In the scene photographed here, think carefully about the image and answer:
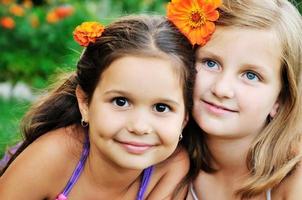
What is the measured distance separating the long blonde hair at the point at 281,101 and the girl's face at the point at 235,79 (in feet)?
0.17

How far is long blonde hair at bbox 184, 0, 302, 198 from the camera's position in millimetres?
3059

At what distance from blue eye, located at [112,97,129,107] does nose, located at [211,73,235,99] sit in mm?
404

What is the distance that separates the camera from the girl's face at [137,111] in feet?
9.30

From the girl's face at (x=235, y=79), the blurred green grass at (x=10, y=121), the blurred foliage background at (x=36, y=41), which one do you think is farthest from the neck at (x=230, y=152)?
the blurred foliage background at (x=36, y=41)

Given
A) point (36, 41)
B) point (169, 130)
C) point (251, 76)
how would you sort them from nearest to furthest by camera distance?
point (169, 130) → point (251, 76) → point (36, 41)

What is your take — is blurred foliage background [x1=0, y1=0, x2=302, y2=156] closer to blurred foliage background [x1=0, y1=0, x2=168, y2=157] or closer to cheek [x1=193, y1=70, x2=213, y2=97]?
blurred foliage background [x1=0, y1=0, x2=168, y2=157]

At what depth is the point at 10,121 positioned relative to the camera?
523 centimetres

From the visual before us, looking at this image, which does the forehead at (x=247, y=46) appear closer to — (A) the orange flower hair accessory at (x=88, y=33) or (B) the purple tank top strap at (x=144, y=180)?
(A) the orange flower hair accessory at (x=88, y=33)

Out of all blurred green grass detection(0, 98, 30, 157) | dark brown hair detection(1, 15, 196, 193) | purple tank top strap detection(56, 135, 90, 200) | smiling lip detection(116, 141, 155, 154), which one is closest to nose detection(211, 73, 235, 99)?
dark brown hair detection(1, 15, 196, 193)

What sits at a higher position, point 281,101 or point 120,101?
point 120,101

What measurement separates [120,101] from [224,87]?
454 millimetres

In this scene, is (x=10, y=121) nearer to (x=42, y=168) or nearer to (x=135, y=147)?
(x=42, y=168)

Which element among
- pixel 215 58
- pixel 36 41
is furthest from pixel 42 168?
pixel 36 41

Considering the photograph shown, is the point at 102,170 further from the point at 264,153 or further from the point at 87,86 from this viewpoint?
Answer: the point at 264,153
